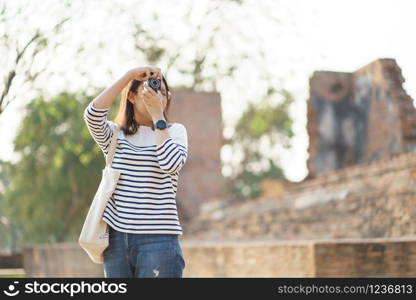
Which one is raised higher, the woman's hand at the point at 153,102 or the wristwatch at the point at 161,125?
the woman's hand at the point at 153,102

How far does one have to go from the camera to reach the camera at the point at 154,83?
3127 millimetres

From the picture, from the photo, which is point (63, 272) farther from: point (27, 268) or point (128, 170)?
point (128, 170)

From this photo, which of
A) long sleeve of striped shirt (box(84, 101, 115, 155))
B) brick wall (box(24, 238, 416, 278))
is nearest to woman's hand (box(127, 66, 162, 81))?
long sleeve of striped shirt (box(84, 101, 115, 155))

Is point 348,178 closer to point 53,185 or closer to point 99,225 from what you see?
point 99,225

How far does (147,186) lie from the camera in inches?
118

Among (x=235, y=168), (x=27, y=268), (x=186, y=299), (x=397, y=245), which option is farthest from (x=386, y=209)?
(x=235, y=168)

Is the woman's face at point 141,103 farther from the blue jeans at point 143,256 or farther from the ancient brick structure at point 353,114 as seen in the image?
the ancient brick structure at point 353,114

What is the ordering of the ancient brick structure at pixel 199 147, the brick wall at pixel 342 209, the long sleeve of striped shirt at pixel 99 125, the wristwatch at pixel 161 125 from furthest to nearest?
the ancient brick structure at pixel 199 147, the brick wall at pixel 342 209, the long sleeve of striped shirt at pixel 99 125, the wristwatch at pixel 161 125

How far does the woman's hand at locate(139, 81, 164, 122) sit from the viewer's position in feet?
10.2

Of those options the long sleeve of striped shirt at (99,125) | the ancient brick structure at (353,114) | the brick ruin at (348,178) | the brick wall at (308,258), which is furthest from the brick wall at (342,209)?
the long sleeve of striped shirt at (99,125)

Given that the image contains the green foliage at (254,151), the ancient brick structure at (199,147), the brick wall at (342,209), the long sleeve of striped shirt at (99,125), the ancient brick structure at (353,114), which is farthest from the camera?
the green foliage at (254,151)

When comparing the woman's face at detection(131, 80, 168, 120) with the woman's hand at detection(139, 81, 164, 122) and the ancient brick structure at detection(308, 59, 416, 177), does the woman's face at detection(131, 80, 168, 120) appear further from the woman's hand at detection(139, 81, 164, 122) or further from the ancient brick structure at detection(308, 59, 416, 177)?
the ancient brick structure at detection(308, 59, 416, 177)

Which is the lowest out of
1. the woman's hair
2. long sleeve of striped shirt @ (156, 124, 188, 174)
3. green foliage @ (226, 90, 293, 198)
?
green foliage @ (226, 90, 293, 198)

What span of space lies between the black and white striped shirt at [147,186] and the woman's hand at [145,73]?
0.25 metres
